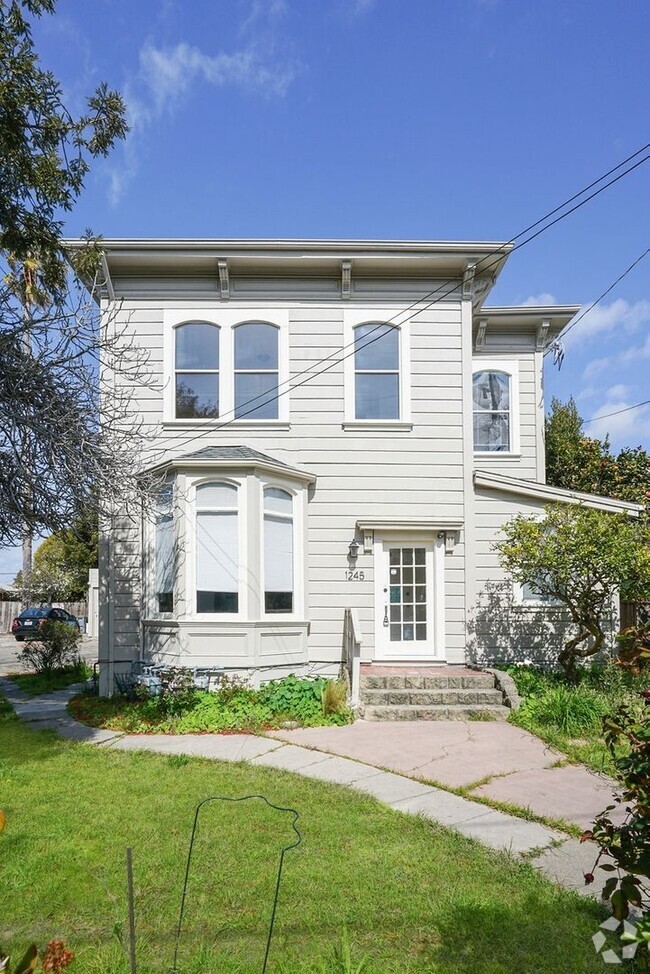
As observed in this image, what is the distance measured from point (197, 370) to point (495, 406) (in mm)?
5576

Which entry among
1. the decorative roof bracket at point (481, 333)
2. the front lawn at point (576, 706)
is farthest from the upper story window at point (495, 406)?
the front lawn at point (576, 706)

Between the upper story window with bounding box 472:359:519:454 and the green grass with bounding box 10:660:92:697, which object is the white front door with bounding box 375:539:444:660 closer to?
the upper story window with bounding box 472:359:519:454

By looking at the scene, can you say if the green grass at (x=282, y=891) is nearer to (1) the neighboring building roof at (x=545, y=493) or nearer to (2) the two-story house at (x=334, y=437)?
(2) the two-story house at (x=334, y=437)

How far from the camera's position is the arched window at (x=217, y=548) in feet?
31.8

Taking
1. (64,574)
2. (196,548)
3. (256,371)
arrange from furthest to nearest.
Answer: (64,574) → (256,371) → (196,548)

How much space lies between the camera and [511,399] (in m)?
12.8

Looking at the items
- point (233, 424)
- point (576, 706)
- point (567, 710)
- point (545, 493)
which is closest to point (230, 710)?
point (567, 710)

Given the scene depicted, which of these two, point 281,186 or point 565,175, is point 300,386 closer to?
point 281,186

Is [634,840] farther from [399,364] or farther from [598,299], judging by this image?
[598,299]

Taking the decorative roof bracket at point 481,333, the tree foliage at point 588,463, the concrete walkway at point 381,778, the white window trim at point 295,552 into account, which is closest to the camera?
the concrete walkway at point 381,778

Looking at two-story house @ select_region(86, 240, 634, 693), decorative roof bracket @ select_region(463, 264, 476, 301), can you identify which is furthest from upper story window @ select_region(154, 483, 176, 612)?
decorative roof bracket @ select_region(463, 264, 476, 301)

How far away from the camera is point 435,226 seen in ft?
37.6

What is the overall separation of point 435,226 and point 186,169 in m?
4.30

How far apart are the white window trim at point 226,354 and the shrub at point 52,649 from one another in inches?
243
